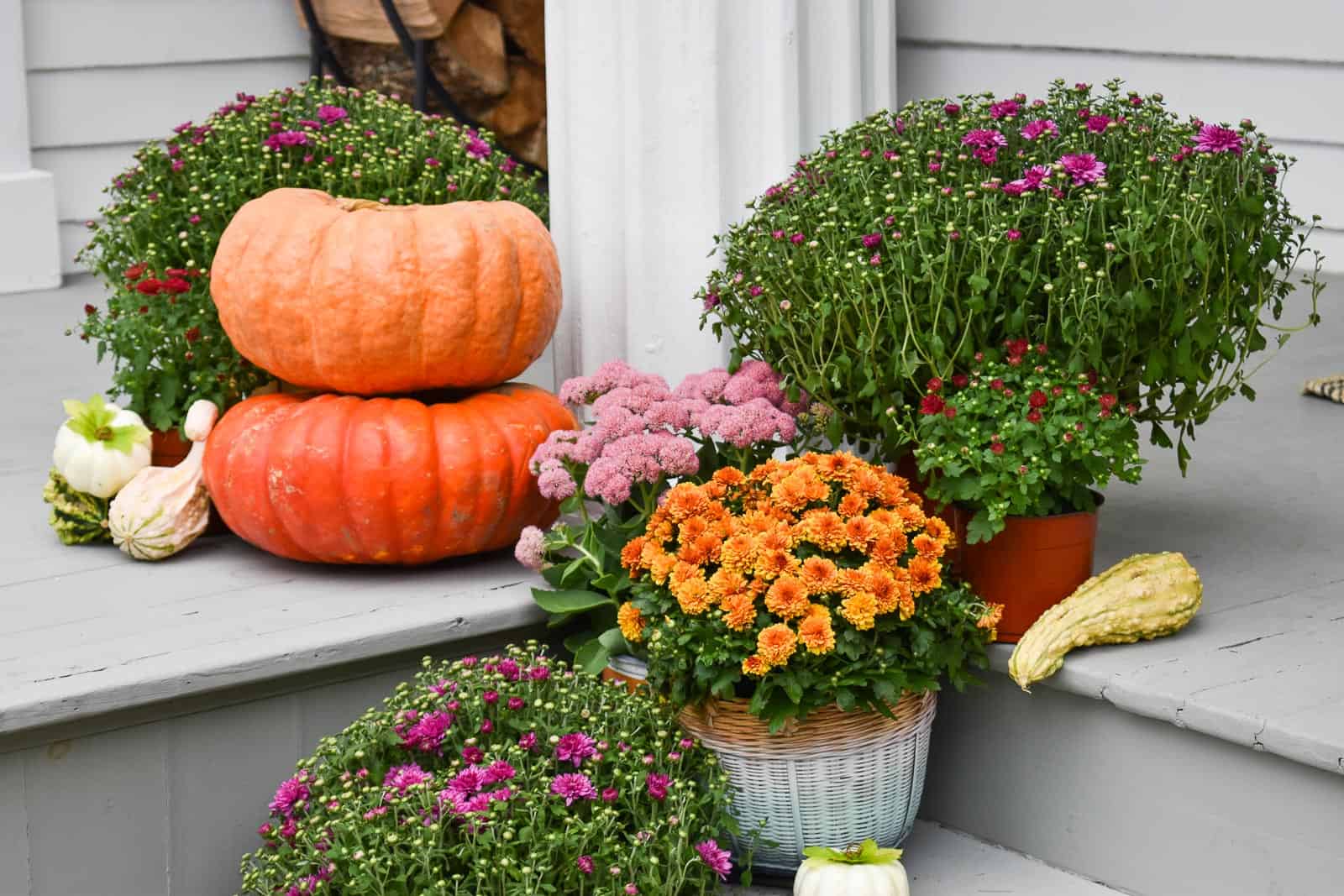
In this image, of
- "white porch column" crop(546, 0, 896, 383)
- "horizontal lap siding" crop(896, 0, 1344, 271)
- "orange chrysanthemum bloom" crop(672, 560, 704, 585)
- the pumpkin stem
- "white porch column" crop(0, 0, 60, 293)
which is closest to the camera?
"orange chrysanthemum bloom" crop(672, 560, 704, 585)

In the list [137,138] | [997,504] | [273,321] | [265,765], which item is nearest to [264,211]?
[273,321]

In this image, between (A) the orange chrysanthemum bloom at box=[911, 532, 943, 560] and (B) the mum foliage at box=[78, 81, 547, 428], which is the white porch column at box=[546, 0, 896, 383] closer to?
(B) the mum foliage at box=[78, 81, 547, 428]

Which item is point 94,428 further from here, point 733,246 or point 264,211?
point 733,246

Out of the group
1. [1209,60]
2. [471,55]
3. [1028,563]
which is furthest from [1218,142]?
[471,55]

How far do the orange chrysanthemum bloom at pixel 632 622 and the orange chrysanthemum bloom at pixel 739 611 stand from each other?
165 millimetres

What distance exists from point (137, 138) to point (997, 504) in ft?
12.6

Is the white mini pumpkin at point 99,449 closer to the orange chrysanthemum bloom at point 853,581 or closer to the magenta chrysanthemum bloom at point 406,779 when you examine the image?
the magenta chrysanthemum bloom at point 406,779

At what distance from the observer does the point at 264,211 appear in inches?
104

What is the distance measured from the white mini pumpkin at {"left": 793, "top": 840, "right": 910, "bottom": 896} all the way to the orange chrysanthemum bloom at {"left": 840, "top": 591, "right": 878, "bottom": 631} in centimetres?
27

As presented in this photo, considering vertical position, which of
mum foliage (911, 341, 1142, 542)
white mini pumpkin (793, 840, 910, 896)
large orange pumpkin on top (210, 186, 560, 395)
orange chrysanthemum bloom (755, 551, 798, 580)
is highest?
large orange pumpkin on top (210, 186, 560, 395)

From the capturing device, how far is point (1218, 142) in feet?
7.70

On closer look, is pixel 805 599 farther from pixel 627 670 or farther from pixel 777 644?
pixel 627 670

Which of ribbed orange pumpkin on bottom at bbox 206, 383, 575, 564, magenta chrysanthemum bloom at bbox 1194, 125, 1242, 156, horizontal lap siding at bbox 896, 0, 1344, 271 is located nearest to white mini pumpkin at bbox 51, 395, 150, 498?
ribbed orange pumpkin on bottom at bbox 206, 383, 575, 564

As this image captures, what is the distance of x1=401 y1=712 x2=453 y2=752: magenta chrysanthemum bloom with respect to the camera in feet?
7.16
